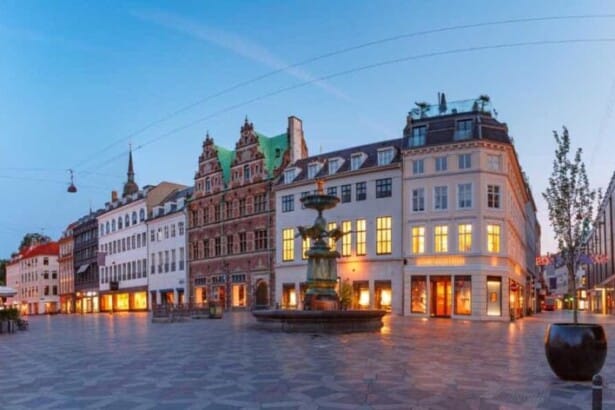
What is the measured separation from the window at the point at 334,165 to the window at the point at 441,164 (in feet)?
31.9

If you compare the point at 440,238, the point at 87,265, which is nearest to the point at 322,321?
the point at 440,238

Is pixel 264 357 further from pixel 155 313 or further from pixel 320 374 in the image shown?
pixel 155 313

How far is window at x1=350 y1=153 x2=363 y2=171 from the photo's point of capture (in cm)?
A: 4888

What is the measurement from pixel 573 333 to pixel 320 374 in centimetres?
490

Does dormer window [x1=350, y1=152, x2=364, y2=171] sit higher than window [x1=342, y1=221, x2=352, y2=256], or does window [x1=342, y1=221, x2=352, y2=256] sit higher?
dormer window [x1=350, y1=152, x2=364, y2=171]

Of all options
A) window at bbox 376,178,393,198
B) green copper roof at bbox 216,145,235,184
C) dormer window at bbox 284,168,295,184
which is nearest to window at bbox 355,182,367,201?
window at bbox 376,178,393,198

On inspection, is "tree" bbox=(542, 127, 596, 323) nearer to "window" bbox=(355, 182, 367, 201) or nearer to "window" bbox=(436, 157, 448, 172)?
"window" bbox=(436, 157, 448, 172)

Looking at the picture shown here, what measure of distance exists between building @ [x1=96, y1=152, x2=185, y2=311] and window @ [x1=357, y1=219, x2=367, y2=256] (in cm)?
3218

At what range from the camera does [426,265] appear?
144 feet

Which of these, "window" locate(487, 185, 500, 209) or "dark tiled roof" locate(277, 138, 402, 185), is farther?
"dark tiled roof" locate(277, 138, 402, 185)

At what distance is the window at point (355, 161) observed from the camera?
48875 mm

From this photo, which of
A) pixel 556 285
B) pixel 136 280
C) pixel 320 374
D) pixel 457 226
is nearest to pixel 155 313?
pixel 457 226

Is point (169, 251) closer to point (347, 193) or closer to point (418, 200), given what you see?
point (347, 193)

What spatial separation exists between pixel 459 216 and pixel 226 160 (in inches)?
1141
